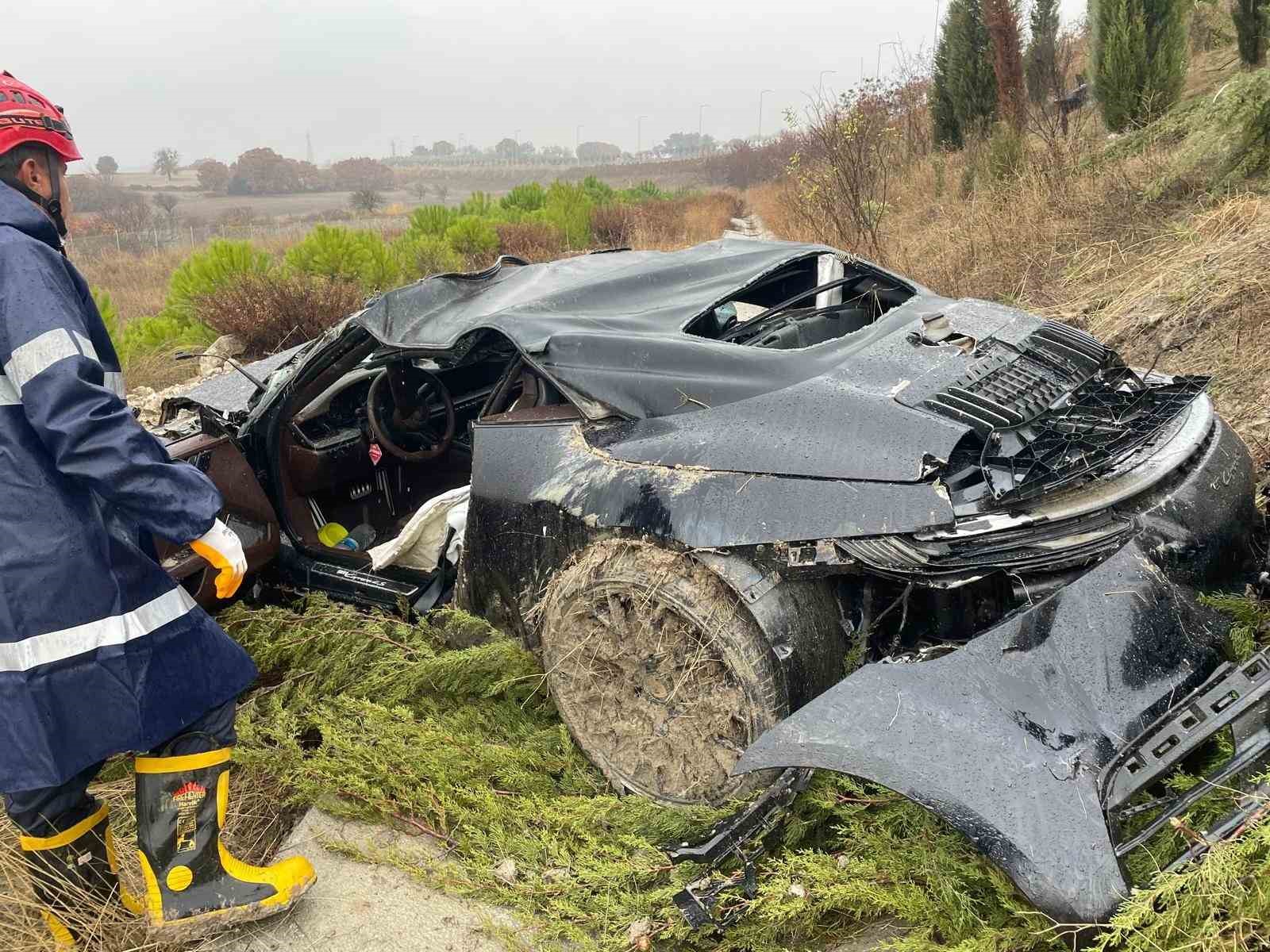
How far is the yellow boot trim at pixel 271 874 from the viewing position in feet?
7.52

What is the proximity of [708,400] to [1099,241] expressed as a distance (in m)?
5.38

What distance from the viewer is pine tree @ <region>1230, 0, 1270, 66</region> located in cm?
866

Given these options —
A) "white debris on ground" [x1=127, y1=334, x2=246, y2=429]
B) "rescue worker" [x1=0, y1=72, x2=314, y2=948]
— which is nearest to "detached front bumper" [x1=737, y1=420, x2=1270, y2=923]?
"rescue worker" [x1=0, y1=72, x2=314, y2=948]

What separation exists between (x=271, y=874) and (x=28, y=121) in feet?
6.82

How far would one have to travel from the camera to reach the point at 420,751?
106 inches

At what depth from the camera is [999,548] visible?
204 centimetres

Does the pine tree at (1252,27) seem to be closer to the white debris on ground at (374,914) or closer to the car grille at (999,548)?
the car grille at (999,548)

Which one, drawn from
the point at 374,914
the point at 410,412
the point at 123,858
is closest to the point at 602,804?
the point at 374,914

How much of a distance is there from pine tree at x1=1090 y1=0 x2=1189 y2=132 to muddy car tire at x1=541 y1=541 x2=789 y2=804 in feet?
29.4

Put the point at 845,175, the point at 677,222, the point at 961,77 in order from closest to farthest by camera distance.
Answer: the point at 845,175, the point at 961,77, the point at 677,222

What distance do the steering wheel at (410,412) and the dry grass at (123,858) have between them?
143 cm

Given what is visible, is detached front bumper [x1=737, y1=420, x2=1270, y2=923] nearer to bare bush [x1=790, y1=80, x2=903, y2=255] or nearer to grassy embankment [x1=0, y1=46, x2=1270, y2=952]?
grassy embankment [x1=0, y1=46, x2=1270, y2=952]

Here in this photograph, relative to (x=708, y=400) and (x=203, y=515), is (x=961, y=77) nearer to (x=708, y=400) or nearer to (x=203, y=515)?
(x=708, y=400)

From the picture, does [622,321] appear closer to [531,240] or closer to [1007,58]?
[1007,58]
